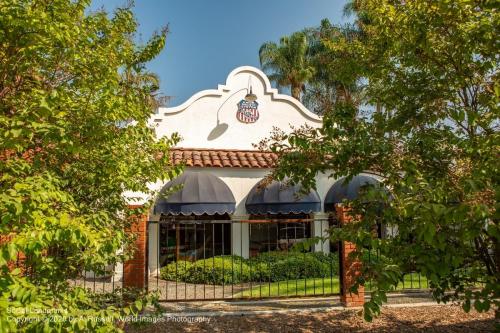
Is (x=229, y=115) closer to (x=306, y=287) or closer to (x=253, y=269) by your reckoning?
(x=253, y=269)

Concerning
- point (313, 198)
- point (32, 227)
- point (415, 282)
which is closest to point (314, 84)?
point (313, 198)

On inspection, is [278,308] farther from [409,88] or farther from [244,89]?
[244,89]

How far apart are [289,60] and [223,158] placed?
2492cm

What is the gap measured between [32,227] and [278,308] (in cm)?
678

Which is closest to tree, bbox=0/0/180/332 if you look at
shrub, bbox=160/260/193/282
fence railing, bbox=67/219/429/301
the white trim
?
fence railing, bbox=67/219/429/301

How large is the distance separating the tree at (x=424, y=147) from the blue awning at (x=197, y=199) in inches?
336

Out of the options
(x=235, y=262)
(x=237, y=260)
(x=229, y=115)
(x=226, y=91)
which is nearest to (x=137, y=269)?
(x=235, y=262)

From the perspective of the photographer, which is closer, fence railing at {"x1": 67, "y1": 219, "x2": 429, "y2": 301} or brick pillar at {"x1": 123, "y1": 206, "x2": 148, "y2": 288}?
brick pillar at {"x1": 123, "y1": 206, "x2": 148, "y2": 288}

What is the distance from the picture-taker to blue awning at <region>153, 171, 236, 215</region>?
13750mm

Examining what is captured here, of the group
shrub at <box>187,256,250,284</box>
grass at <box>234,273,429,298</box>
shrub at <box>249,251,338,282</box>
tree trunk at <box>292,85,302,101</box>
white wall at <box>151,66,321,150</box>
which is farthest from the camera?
tree trunk at <box>292,85,302,101</box>

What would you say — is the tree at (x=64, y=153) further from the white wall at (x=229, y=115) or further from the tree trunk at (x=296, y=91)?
the tree trunk at (x=296, y=91)

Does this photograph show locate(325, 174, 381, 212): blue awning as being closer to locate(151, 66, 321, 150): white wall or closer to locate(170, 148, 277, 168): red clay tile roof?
locate(170, 148, 277, 168): red clay tile roof

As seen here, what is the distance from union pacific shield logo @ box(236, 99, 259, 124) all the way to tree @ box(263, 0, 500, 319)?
Answer: 10.9 meters

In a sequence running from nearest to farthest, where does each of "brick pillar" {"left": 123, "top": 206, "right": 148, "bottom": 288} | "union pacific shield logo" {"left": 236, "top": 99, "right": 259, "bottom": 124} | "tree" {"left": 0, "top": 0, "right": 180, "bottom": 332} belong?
"tree" {"left": 0, "top": 0, "right": 180, "bottom": 332}
"brick pillar" {"left": 123, "top": 206, "right": 148, "bottom": 288}
"union pacific shield logo" {"left": 236, "top": 99, "right": 259, "bottom": 124}
